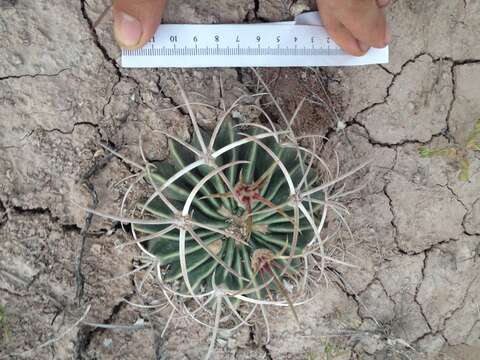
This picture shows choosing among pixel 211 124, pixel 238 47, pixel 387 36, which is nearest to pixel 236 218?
pixel 211 124

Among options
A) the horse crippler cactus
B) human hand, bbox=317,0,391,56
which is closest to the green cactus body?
the horse crippler cactus

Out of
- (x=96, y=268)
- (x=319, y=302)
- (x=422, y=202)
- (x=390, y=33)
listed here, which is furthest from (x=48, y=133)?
(x=422, y=202)

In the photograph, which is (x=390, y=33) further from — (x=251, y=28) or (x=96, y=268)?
(x=96, y=268)

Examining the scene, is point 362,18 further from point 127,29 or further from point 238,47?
point 127,29

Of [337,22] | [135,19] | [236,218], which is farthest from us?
[337,22]

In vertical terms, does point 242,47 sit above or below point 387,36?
below

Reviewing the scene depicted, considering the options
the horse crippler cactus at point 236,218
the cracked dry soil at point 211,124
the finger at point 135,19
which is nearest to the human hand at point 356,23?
the cracked dry soil at point 211,124

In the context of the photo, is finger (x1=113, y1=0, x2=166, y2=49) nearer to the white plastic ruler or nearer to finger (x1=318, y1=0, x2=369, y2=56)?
the white plastic ruler
